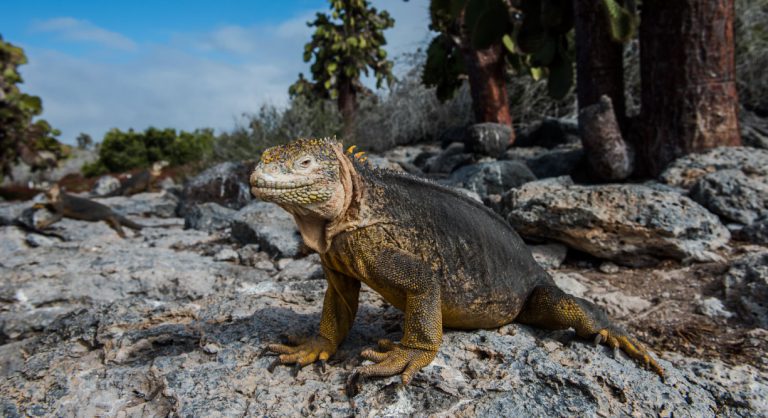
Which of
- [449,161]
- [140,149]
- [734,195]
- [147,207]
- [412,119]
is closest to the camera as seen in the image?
[734,195]

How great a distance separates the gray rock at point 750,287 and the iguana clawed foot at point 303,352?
3.00m

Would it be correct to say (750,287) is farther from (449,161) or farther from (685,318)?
(449,161)

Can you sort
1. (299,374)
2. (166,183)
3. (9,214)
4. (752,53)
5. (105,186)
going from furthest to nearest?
(105,186), (166,183), (752,53), (9,214), (299,374)

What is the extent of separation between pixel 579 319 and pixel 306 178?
160 centimetres

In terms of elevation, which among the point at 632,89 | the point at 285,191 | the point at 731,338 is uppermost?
the point at 632,89

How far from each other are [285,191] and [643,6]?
655cm

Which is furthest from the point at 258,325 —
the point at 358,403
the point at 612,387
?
the point at 612,387

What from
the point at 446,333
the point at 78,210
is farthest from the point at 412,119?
the point at 446,333

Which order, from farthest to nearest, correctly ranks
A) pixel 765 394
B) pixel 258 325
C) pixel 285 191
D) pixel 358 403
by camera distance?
pixel 258 325
pixel 765 394
pixel 358 403
pixel 285 191

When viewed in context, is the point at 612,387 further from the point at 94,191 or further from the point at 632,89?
the point at 94,191

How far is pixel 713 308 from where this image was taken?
147 inches

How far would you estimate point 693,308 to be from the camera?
381 centimetres

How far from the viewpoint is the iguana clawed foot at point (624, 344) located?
2473 millimetres

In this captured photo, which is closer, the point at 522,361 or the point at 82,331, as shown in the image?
the point at 522,361
